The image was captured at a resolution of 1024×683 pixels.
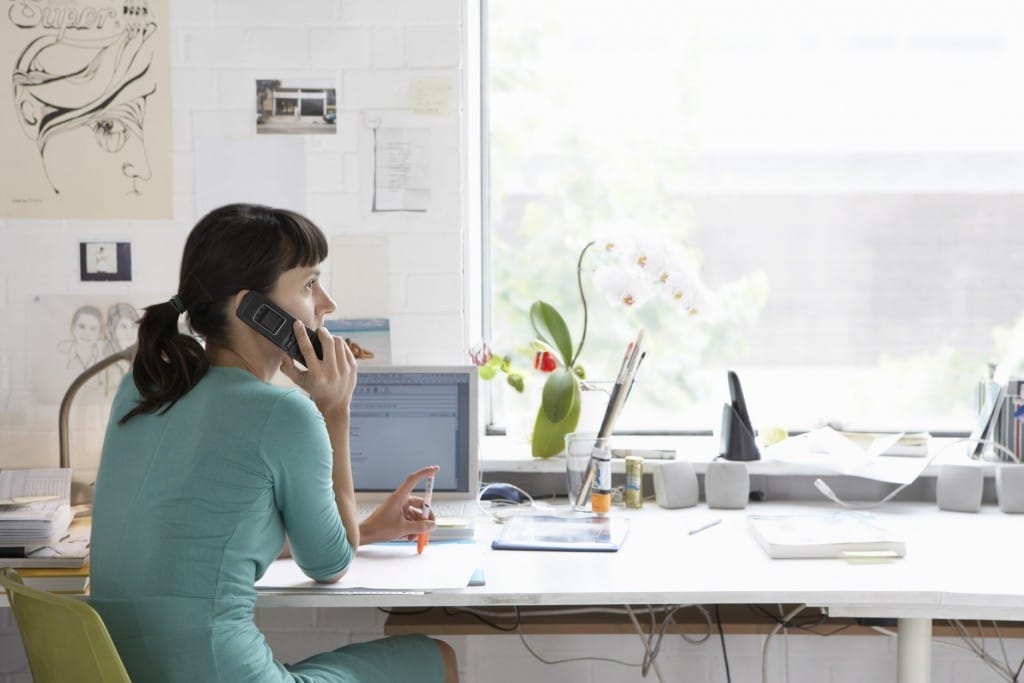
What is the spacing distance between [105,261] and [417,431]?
0.86m

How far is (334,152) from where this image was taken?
2400mm

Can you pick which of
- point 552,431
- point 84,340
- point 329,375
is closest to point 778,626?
point 552,431

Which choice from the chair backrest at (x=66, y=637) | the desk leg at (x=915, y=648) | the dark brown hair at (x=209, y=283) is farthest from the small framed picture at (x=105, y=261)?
the desk leg at (x=915, y=648)

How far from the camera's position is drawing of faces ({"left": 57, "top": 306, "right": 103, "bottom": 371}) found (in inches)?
95.3

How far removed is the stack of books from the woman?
29 centimetres

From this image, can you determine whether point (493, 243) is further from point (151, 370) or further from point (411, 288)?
point (151, 370)

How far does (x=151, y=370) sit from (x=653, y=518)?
43.1 inches

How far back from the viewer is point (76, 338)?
2.42m

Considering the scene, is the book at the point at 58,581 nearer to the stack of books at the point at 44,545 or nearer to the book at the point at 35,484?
the stack of books at the point at 44,545

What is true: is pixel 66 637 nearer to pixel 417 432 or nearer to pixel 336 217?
pixel 417 432

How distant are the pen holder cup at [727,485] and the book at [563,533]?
0.85 ft

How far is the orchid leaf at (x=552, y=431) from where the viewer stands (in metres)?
2.36

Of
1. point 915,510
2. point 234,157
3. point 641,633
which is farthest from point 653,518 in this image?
point 234,157

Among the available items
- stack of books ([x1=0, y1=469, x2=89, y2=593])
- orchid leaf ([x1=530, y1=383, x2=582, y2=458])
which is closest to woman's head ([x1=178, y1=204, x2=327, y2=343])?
stack of books ([x1=0, y1=469, x2=89, y2=593])
